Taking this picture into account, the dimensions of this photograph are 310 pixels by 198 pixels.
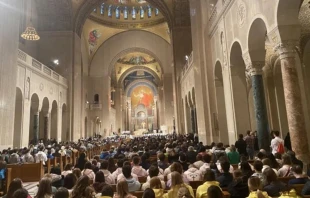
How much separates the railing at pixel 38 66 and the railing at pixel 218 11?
10.9m

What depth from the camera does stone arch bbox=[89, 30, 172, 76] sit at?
33.0m

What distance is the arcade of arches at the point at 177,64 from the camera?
725cm

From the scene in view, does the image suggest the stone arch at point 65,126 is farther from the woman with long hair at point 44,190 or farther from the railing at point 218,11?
the woman with long hair at point 44,190

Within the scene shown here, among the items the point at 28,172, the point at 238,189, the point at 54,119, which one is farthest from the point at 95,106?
the point at 238,189

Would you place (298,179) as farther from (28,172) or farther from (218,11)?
(218,11)

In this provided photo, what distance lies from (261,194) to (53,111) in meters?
20.0

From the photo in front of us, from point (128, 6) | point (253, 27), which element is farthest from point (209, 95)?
point (128, 6)

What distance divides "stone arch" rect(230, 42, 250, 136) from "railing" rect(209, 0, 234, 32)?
1.64 meters

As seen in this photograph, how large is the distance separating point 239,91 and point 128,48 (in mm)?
25689

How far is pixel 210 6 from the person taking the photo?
12844 millimetres

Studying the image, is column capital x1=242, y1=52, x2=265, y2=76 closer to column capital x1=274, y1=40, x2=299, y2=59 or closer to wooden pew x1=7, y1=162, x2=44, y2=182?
column capital x1=274, y1=40, x2=299, y2=59

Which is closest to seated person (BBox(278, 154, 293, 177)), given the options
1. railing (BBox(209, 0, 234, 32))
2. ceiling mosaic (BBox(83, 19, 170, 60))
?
railing (BBox(209, 0, 234, 32))

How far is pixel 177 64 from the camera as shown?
24.3 meters

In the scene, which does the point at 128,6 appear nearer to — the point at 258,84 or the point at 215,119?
the point at 215,119
